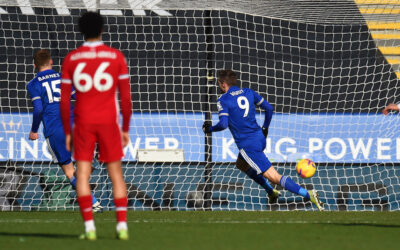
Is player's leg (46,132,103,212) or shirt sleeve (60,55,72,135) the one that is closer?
shirt sleeve (60,55,72,135)

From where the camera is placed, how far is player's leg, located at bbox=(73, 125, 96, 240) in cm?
531

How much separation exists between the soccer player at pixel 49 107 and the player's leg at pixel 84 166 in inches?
116

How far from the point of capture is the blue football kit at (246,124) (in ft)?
29.1

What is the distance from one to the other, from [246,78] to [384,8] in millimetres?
2323

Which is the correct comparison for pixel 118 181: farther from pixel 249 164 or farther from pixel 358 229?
pixel 249 164

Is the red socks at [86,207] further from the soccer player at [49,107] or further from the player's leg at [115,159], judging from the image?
the soccer player at [49,107]

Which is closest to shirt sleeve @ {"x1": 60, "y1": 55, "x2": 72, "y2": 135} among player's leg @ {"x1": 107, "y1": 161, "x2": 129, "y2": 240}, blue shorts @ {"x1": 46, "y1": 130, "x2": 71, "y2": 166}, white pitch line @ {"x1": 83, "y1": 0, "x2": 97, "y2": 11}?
player's leg @ {"x1": 107, "y1": 161, "x2": 129, "y2": 240}

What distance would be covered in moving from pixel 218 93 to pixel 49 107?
4649 millimetres

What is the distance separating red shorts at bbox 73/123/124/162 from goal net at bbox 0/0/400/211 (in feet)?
14.9

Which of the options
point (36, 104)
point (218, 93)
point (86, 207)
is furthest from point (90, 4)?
point (86, 207)

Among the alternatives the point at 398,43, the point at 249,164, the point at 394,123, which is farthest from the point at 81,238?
the point at 398,43

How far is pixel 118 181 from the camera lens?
5.40 meters

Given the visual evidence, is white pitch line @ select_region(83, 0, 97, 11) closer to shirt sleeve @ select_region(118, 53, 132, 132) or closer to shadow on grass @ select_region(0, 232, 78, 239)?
shadow on grass @ select_region(0, 232, 78, 239)

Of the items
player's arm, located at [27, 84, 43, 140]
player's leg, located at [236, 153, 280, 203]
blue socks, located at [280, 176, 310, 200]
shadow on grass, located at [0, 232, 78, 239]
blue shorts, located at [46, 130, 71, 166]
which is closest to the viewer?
shadow on grass, located at [0, 232, 78, 239]
